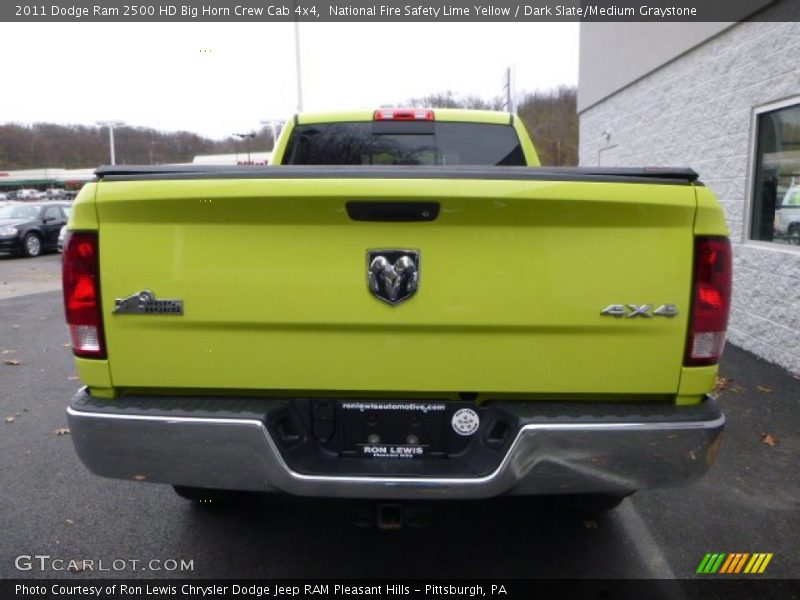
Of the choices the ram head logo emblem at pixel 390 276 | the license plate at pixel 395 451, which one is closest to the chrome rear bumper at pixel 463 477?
the license plate at pixel 395 451

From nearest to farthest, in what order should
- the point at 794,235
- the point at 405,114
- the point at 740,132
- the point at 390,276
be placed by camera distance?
1. the point at 390,276
2. the point at 405,114
3. the point at 794,235
4. the point at 740,132

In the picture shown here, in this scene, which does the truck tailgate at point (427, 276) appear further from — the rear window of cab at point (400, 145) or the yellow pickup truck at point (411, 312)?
the rear window of cab at point (400, 145)

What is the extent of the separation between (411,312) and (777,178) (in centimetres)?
546

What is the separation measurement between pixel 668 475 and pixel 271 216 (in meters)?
1.69

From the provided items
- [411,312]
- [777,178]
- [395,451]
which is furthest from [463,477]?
[777,178]

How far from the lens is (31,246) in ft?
64.1

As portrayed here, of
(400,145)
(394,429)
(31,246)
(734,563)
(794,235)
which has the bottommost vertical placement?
(734,563)

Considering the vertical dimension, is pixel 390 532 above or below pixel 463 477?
below

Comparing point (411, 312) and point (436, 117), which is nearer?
point (411, 312)

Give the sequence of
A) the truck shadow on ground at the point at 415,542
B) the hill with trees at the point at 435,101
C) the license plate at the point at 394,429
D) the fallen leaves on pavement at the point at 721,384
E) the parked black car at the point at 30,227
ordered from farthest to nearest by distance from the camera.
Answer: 1. the hill with trees at the point at 435,101
2. the parked black car at the point at 30,227
3. the fallen leaves on pavement at the point at 721,384
4. the truck shadow on ground at the point at 415,542
5. the license plate at the point at 394,429

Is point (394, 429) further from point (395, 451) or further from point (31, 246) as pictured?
point (31, 246)

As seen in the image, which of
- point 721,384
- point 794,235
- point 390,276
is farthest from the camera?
point 794,235

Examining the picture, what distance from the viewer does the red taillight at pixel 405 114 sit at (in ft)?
14.5

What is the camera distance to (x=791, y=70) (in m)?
5.70
